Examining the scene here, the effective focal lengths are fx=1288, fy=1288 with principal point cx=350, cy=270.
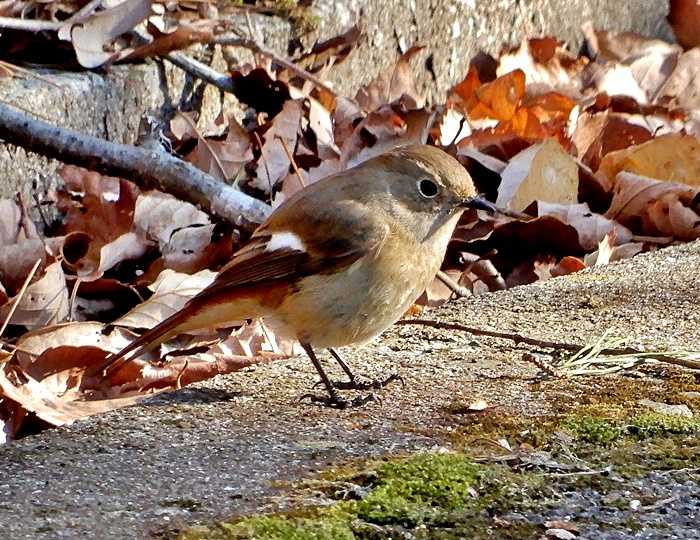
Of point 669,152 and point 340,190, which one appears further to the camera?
point 669,152

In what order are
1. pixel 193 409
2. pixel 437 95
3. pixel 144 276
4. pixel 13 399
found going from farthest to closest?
pixel 437 95, pixel 144 276, pixel 13 399, pixel 193 409

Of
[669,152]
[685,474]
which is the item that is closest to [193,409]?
[685,474]

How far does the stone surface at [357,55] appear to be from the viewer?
16.3ft

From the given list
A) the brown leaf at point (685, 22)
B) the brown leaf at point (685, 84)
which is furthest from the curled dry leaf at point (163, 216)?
the brown leaf at point (685, 22)

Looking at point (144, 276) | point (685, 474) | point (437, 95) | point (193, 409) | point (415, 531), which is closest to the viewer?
point (415, 531)

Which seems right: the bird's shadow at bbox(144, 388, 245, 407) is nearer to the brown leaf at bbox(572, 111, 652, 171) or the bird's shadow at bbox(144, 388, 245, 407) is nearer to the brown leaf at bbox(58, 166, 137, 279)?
the brown leaf at bbox(58, 166, 137, 279)

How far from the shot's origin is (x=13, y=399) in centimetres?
349

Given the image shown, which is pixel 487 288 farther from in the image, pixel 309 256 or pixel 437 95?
pixel 437 95

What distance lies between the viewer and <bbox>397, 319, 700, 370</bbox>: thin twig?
3.25m

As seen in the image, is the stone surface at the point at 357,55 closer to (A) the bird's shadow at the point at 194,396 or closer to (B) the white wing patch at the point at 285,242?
(B) the white wing patch at the point at 285,242

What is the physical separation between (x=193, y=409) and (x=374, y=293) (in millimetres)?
714

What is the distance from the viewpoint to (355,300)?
355cm

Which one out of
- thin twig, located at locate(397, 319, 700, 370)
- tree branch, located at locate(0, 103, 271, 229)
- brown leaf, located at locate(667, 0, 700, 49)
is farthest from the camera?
brown leaf, located at locate(667, 0, 700, 49)

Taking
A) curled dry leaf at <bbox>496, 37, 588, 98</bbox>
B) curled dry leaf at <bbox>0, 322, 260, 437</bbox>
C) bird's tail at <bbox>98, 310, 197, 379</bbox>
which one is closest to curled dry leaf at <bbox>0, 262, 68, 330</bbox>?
curled dry leaf at <bbox>0, 322, 260, 437</bbox>
